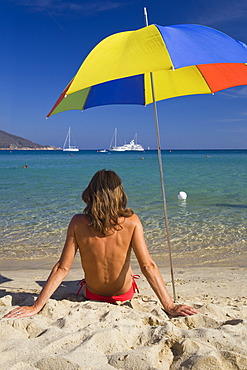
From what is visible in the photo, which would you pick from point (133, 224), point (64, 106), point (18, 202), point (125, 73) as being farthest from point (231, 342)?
point (18, 202)

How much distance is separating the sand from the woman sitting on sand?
0.14 meters

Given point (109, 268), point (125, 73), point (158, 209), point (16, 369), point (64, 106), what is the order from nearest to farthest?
point (16, 369) → point (125, 73) → point (109, 268) → point (64, 106) → point (158, 209)

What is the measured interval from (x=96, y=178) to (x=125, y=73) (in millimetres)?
925

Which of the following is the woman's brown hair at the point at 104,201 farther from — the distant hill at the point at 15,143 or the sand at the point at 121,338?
the distant hill at the point at 15,143

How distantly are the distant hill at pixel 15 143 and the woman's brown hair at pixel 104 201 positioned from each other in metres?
179

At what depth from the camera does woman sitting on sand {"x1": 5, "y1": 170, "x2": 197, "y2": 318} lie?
10.3 ft

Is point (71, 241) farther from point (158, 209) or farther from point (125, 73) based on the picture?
point (158, 209)

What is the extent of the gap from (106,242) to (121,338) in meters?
0.90

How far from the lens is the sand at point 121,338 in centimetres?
226

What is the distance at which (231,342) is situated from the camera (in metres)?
2.47

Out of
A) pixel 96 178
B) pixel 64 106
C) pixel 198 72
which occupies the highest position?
pixel 198 72

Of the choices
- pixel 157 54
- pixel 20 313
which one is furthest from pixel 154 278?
→ pixel 157 54

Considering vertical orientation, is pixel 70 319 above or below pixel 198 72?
below

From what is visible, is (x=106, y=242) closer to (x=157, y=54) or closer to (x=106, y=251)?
(x=106, y=251)
